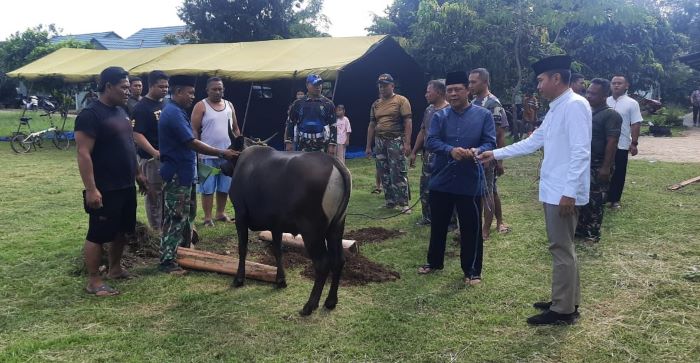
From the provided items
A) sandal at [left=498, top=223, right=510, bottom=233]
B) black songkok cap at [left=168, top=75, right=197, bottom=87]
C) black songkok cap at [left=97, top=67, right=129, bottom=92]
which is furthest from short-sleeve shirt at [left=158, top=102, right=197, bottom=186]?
sandal at [left=498, top=223, right=510, bottom=233]

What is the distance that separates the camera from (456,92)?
197 inches

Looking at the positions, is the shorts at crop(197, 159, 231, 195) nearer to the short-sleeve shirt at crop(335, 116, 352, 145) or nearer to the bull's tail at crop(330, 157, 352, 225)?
the bull's tail at crop(330, 157, 352, 225)

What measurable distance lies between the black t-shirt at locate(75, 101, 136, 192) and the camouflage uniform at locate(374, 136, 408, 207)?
13.8 ft

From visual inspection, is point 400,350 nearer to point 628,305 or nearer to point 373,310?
point 373,310

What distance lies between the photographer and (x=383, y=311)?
4.45m

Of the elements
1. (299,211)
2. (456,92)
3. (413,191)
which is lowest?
(413,191)

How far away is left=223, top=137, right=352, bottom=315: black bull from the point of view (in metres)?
4.31

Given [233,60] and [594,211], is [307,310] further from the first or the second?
[233,60]

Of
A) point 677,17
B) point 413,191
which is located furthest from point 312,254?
point 677,17

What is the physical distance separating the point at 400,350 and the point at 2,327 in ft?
9.92

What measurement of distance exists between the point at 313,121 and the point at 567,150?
389 centimetres

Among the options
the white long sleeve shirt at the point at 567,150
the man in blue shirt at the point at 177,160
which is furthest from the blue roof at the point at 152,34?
the white long sleeve shirt at the point at 567,150

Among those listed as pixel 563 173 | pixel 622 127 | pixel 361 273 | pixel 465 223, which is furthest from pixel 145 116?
pixel 622 127

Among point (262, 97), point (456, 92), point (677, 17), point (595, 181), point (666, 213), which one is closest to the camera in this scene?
point (456, 92)
